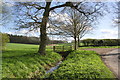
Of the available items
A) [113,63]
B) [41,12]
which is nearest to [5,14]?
[41,12]

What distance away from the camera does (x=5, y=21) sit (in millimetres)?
8930

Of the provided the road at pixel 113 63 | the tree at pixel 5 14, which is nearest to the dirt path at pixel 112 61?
the road at pixel 113 63

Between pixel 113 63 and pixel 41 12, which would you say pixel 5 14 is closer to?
pixel 41 12

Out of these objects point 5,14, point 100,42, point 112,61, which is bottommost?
point 112,61

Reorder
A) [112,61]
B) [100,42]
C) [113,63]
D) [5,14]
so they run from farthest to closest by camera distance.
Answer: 1. [100,42]
2. [5,14]
3. [112,61]
4. [113,63]

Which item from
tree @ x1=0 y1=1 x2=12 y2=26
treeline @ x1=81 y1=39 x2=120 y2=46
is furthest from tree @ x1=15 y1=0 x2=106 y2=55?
treeline @ x1=81 y1=39 x2=120 y2=46

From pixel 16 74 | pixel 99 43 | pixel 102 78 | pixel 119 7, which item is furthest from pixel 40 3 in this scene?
pixel 99 43

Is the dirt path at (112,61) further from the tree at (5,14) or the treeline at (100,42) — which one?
the treeline at (100,42)

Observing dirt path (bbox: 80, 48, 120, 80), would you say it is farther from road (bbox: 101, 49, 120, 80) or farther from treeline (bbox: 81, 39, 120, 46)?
treeline (bbox: 81, 39, 120, 46)

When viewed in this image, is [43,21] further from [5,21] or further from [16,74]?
[16,74]

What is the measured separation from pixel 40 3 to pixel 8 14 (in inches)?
107

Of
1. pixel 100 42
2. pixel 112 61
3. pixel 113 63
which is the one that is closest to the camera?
pixel 113 63

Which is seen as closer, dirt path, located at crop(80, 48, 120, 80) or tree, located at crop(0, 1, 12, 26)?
dirt path, located at crop(80, 48, 120, 80)

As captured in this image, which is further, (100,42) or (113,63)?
(100,42)
